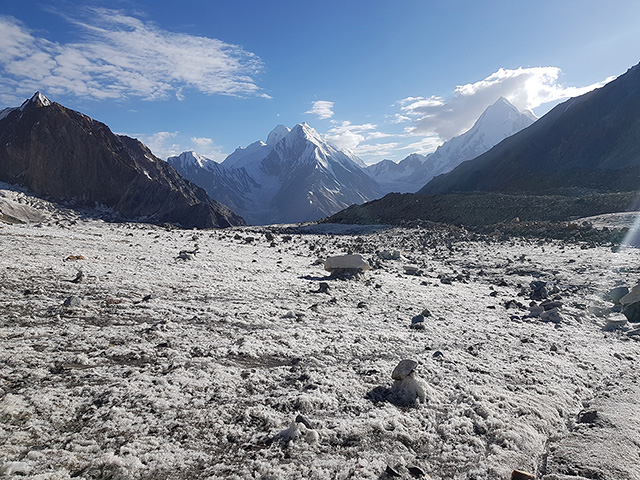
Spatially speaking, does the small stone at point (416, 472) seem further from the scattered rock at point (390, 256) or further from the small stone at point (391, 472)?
the scattered rock at point (390, 256)

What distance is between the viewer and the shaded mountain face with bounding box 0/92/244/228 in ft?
249

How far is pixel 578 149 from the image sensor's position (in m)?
90.6

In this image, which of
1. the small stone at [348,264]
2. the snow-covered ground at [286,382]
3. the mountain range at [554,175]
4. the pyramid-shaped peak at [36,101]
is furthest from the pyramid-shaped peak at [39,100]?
the small stone at [348,264]

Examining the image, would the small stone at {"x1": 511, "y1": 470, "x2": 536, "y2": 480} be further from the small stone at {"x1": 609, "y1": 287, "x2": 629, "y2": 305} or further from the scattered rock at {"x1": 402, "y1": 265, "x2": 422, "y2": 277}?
the scattered rock at {"x1": 402, "y1": 265, "x2": 422, "y2": 277}

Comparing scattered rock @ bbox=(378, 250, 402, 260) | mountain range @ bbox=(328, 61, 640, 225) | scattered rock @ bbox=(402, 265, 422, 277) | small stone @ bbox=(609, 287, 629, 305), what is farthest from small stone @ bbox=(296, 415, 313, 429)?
mountain range @ bbox=(328, 61, 640, 225)

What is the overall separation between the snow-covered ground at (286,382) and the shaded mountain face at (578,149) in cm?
6985

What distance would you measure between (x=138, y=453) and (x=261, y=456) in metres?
1.00

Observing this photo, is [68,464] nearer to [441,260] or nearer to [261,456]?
[261,456]

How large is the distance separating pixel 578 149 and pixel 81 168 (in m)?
120

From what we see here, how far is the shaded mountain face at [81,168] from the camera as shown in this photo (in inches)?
2982

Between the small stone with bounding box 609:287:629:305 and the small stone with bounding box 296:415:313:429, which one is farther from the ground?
the small stone with bounding box 296:415:313:429

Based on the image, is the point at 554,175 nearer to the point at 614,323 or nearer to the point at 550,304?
the point at 550,304

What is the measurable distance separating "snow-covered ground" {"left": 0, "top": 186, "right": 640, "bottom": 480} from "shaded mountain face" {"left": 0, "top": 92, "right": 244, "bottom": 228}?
3127 inches

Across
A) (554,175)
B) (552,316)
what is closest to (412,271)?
(552,316)
